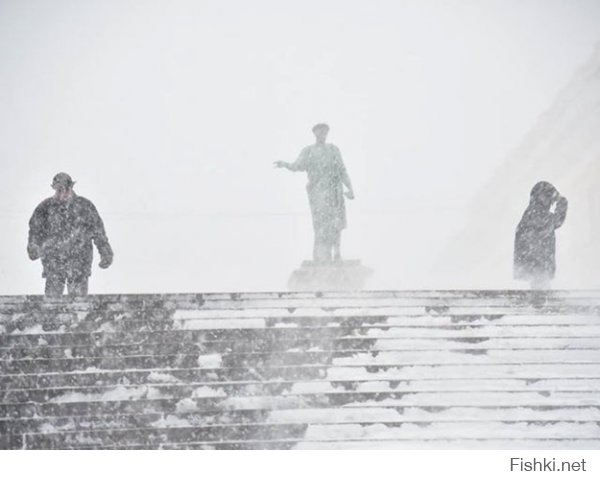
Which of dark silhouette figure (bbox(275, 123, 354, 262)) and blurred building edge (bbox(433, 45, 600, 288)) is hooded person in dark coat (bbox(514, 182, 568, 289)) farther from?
blurred building edge (bbox(433, 45, 600, 288))

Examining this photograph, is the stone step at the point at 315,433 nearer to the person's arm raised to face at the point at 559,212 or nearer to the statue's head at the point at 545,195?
the person's arm raised to face at the point at 559,212

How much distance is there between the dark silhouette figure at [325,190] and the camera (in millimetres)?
10492

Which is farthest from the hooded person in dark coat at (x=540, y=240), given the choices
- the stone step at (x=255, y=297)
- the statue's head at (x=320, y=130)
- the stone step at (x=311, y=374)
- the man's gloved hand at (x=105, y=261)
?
the man's gloved hand at (x=105, y=261)

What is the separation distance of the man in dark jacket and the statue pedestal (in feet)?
9.68

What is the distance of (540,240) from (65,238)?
207 inches

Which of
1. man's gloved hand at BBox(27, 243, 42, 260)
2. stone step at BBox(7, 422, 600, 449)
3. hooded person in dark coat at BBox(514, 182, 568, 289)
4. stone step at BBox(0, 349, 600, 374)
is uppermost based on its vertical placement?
hooded person in dark coat at BBox(514, 182, 568, 289)

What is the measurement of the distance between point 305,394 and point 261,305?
3.88 feet

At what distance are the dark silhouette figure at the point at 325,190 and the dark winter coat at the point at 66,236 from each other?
123 inches

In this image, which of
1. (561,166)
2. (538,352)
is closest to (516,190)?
(561,166)

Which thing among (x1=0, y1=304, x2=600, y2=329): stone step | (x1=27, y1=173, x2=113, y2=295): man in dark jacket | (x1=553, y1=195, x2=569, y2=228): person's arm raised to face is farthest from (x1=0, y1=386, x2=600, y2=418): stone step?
(x1=553, y1=195, x2=569, y2=228): person's arm raised to face

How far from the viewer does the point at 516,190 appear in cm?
3650

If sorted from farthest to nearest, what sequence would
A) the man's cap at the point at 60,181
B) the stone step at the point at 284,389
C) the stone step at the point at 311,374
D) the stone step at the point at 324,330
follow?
the man's cap at the point at 60,181
the stone step at the point at 324,330
the stone step at the point at 311,374
the stone step at the point at 284,389

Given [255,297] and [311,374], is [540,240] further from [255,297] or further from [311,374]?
[311,374]

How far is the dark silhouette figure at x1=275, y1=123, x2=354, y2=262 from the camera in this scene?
34.4 ft
